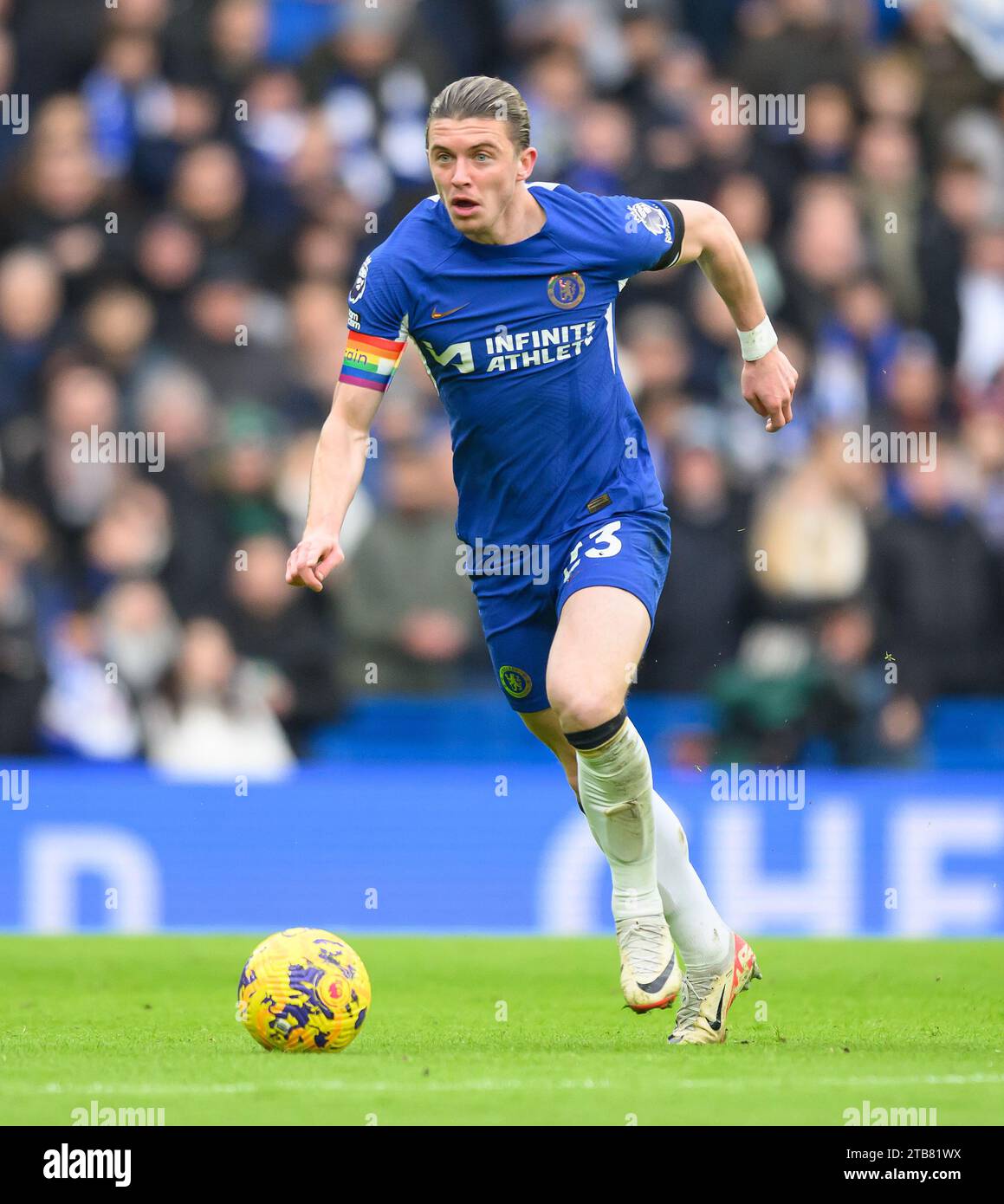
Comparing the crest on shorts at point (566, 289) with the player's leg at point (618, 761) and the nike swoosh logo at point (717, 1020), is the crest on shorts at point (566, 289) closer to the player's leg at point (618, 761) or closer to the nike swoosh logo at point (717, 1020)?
the player's leg at point (618, 761)

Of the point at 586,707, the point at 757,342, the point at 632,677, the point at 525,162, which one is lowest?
the point at 586,707

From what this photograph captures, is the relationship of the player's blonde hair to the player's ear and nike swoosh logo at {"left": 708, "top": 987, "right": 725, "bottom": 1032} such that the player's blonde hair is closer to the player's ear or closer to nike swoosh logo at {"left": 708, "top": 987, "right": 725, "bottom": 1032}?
the player's ear

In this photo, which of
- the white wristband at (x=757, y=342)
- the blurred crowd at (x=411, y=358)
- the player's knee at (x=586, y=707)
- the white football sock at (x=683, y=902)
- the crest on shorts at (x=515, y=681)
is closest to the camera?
the player's knee at (x=586, y=707)

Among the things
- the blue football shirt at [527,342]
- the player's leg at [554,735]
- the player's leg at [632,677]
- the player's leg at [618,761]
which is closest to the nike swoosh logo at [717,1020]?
the player's leg at [632,677]

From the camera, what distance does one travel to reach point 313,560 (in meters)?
6.42

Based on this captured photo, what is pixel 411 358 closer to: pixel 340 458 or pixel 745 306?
pixel 745 306

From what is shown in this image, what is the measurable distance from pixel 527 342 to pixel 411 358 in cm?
631

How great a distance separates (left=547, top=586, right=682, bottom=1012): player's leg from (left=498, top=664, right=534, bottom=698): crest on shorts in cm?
43

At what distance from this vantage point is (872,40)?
15898mm

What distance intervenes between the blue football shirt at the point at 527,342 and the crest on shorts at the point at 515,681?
18.2 inches

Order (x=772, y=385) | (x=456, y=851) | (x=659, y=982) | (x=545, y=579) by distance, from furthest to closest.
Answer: (x=456, y=851), (x=772, y=385), (x=545, y=579), (x=659, y=982)

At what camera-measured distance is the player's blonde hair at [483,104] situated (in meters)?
6.86

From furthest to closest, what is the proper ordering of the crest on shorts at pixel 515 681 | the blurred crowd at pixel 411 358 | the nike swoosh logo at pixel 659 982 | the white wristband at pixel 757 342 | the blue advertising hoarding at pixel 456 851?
the blurred crowd at pixel 411 358
the blue advertising hoarding at pixel 456 851
the white wristband at pixel 757 342
the crest on shorts at pixel 515 681
the nike swoosh logo at pixel 659 982

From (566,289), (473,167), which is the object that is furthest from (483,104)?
(566,289)
